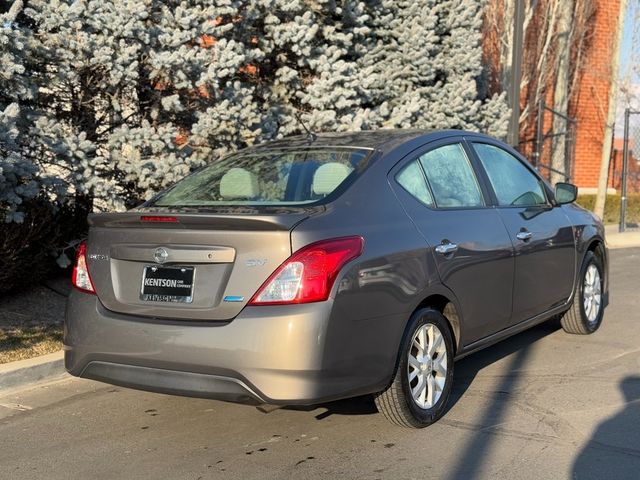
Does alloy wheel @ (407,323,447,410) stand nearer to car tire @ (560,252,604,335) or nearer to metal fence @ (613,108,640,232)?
car tire @ (560,252,604,335)

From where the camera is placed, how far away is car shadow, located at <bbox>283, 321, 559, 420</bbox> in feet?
16.0

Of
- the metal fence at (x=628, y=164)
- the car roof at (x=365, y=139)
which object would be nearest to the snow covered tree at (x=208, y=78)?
the car roof at (x=365, y=139)

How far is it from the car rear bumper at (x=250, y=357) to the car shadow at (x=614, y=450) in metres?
1.08

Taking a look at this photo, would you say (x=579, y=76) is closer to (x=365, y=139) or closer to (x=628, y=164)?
(x=628, y=164)

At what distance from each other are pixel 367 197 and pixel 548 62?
51.0 ft

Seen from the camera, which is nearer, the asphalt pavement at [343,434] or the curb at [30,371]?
the asphalt pavement at [343,434]

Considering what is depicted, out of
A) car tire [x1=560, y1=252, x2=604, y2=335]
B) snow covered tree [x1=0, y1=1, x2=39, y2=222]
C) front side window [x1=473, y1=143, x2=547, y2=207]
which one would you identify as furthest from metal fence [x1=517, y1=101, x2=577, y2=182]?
snow covered tree [x1=0, y1=1, x2=39, y2=222]

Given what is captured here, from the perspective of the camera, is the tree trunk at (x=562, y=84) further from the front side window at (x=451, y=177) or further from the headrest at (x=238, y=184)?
the headrest at (x=238, y=184)

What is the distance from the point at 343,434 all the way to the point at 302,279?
1143 millimetres

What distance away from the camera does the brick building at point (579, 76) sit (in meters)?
17.5

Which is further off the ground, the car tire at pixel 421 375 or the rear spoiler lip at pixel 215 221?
the rear spoiler lip at pixel 215 221

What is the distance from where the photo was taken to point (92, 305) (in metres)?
4.31

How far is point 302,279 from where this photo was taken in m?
3.81

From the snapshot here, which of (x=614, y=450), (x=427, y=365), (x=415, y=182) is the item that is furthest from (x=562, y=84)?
(x=614, y=450)
